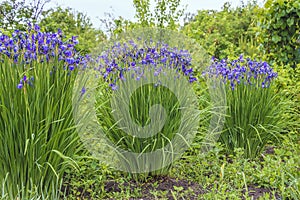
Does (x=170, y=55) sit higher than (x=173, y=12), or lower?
lower

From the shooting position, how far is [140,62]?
295 centimetres

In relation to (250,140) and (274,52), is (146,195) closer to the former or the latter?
(250,140)

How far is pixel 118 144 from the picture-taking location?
3051mm

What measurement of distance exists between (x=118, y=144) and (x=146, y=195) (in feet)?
1.58

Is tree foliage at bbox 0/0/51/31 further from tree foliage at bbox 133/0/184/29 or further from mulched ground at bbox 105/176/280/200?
mulched ground at bbox 105/176/280/200

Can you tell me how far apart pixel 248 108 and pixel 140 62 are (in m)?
1.40

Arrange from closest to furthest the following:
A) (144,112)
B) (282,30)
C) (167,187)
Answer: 1. (144,112)
2. (167,187)
3. (282,30)

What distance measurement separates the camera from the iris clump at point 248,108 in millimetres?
3750

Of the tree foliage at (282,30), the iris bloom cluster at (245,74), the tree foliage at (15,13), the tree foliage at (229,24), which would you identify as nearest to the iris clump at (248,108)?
the iris bloom cluster at (245,74)

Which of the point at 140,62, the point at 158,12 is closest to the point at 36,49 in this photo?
the point at 140,62

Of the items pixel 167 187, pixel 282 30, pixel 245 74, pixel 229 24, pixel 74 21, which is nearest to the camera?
pixel 167 187

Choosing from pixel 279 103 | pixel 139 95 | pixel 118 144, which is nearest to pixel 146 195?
pixel 118 144

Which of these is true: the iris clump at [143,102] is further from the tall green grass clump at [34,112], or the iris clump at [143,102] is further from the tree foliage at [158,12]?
the tree foliage at [158,12]

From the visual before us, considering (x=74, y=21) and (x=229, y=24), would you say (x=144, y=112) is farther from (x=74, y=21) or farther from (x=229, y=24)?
(x=74, y=21)
